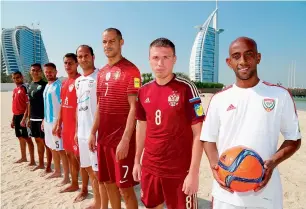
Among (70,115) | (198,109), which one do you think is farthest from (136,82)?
(70,115)

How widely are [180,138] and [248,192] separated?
851mm

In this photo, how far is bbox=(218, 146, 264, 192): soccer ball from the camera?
198cm

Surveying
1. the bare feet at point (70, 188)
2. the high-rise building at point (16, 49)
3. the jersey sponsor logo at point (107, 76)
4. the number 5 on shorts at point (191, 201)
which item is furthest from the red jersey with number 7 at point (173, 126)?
the high-rise building at point (16, 49)

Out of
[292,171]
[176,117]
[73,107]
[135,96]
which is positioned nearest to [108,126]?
[135,96]

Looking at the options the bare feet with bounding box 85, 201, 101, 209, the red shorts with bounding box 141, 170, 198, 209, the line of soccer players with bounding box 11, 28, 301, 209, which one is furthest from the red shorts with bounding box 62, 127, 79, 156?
the red shorts with bounding box 141, 170, 198, 209

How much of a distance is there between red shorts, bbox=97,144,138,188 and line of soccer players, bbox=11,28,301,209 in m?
0.01

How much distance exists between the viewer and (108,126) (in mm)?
3531

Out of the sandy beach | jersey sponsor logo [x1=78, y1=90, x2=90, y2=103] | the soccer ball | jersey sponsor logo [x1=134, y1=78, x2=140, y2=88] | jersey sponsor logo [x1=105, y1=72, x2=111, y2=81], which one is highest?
jersey sponsor logo [x1=105, y1=72, x2=111, y2=81]

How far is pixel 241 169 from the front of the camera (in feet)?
6.61

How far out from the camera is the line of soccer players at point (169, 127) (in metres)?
2.11

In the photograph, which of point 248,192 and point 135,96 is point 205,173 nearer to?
point 135,96

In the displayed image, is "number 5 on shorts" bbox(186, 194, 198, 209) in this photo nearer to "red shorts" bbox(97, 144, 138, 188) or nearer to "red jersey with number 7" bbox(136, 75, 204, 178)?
"red jersey with number 7" bbox(136, 75, 204, 178)

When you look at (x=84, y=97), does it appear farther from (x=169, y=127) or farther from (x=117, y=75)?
(x=169, y=127)

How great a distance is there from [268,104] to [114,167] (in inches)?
90.6
